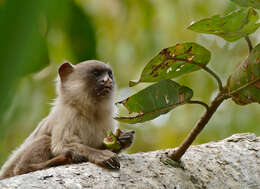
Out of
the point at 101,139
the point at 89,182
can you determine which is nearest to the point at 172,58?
the point at 89,182

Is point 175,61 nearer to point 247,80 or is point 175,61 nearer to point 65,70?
point 247,80

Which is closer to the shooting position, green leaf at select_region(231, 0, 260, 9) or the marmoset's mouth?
green leaf at select_region(231, 0, 260, 9)

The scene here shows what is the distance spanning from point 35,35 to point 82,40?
76 centimetres

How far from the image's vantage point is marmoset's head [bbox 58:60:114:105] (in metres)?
4.26

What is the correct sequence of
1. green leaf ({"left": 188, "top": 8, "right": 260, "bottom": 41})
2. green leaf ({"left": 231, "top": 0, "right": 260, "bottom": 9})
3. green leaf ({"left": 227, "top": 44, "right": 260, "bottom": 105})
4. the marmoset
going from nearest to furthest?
green leaf ({"left": 231, "top": 0, "right": 260, "bottom": 9}) → green leaf ({"left": 188, "top": 8, "right": 260, "bottom": 41}) → green leaf ({"left": 227, "top": 44, "right": 260, "bottom": 105}) → the marmoset

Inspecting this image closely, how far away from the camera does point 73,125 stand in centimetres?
378

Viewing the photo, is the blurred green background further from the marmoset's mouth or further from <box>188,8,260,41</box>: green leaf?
the marmoset's mouth

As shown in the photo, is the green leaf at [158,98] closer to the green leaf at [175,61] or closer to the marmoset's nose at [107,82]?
the green leaf at [175,61]

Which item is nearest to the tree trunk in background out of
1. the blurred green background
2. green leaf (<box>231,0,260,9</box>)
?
the blurred green background

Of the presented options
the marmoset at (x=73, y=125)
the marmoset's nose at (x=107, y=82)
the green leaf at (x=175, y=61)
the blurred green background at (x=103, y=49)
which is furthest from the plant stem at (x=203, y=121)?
the marmoset's nose at (x=107, y=82)

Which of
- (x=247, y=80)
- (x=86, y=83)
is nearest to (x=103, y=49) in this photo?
(x=86, y=83)

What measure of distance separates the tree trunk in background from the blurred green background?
12.8 inches

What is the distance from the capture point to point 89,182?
1957 millimetres

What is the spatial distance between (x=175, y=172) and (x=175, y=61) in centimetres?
70
